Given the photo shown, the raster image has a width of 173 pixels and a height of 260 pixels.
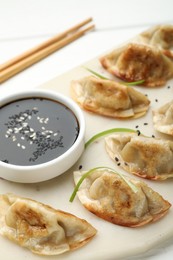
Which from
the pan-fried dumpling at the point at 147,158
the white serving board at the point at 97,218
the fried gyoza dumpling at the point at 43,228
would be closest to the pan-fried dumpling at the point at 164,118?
the white serving board at the point at 97,218

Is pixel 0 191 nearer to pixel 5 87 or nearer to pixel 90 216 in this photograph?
pixel 90 216

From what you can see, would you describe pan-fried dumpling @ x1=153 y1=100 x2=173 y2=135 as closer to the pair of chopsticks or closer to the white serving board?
the white serving board

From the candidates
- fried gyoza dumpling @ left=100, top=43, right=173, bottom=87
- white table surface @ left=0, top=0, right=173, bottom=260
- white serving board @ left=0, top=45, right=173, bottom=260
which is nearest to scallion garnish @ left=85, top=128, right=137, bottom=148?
white serving board @ left=0, top=45, right=173, bottom=260

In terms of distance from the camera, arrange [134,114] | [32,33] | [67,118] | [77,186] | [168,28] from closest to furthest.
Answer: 1. [77,186]
2. [67,118]
3. [134,114]
4. [168,28]
5. [32,33]

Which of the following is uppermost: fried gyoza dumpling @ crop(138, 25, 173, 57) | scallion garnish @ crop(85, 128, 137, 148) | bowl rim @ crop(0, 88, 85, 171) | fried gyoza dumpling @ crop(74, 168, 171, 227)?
bowl rim @ crop(0, 88, 85, 171)

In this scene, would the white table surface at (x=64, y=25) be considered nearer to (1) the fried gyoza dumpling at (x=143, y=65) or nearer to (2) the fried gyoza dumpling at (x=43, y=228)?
(1) the fried gyoza dumpling at (x=143, y=65)

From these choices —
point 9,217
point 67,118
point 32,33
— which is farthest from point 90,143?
point 32,33

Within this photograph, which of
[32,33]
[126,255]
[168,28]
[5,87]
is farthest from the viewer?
[32,33]
